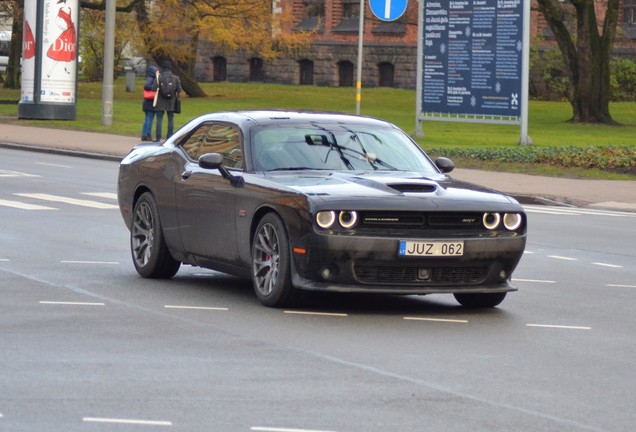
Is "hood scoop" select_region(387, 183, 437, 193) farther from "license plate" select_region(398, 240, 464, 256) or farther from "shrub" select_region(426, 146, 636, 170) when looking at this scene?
"shrub" select_region(426, 146, 636, 170)

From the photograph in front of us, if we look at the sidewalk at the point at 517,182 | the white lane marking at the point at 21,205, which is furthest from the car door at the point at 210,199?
the sidewalk at the point at 517,182

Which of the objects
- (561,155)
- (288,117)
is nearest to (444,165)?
(288,117)

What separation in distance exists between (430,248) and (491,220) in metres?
0.59

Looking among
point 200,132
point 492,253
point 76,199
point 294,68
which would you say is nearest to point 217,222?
point 200,132

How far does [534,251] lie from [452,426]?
9.06 meters

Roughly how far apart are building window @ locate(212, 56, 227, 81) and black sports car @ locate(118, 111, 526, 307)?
242 ft

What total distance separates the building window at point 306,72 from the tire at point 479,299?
7114cm

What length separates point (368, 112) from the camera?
54031 millimetres

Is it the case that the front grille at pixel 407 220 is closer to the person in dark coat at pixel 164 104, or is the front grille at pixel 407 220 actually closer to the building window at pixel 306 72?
the person in dark coat at pixel 164 104

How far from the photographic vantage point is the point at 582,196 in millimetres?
24312

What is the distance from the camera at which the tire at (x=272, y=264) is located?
417 inches

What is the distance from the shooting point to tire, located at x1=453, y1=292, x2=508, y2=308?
36.9ft

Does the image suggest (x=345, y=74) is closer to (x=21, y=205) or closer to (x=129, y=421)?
(x=21, y=205)

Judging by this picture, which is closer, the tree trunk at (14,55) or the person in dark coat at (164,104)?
the person in dark coat at (164,104)
